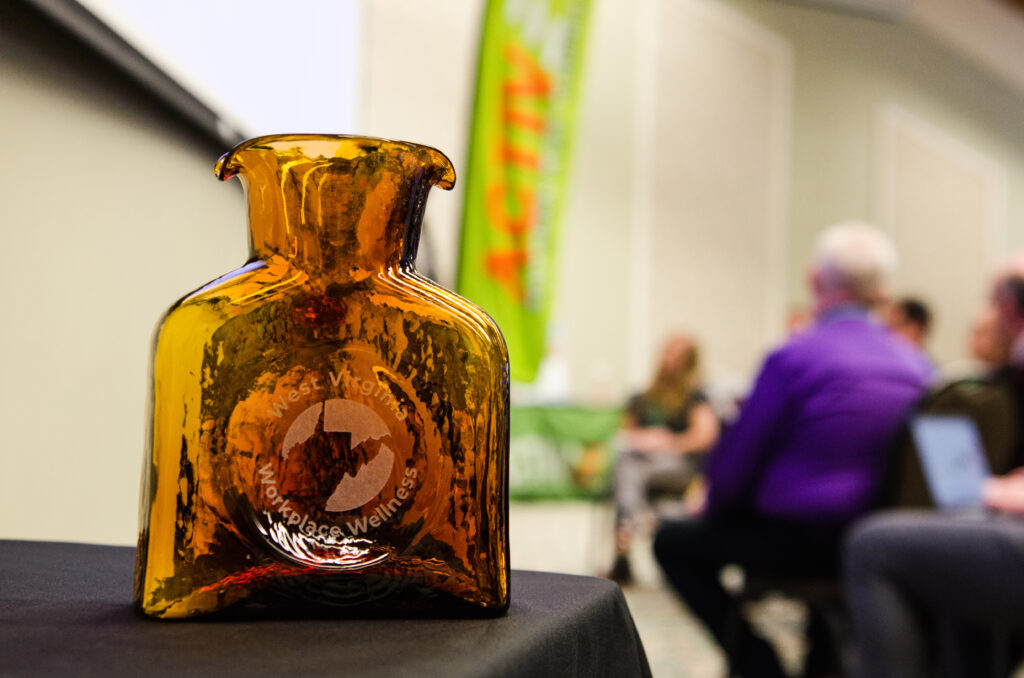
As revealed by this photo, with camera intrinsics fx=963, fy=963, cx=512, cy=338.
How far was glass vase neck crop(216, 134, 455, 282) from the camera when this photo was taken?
0.50 m

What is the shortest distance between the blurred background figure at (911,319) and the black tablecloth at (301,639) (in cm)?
358

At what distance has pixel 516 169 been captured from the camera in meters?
2.87

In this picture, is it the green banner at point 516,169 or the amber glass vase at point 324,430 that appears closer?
the amber glass vase at point 324,430

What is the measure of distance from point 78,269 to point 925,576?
1.23m

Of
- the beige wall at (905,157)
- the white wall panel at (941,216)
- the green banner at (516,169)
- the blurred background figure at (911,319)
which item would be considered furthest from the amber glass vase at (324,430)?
the white wall panel at (941,216)

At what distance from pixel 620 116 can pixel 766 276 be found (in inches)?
84.1

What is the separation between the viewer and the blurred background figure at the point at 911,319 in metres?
3.83

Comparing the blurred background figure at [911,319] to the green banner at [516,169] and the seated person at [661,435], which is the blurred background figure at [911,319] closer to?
the seated person at [661,435]

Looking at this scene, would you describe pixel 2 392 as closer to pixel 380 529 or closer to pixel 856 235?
pixel 380 529

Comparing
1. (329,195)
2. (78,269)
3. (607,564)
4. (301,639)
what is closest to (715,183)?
(607,564)

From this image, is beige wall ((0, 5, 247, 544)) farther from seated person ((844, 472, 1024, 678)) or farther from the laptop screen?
the laptop screen

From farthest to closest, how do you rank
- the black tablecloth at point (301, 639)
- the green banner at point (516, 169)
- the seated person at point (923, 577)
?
the green banner at point (516, 169) → the seated person at point (923, 577) → the black tablecloth at point (301, 639)

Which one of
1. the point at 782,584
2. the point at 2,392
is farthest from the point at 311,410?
the point at 782,584

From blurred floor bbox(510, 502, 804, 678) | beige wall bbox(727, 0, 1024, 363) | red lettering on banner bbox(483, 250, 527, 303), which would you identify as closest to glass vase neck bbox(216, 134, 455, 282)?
blurred floor bbox(510, 502, 804, 678)
